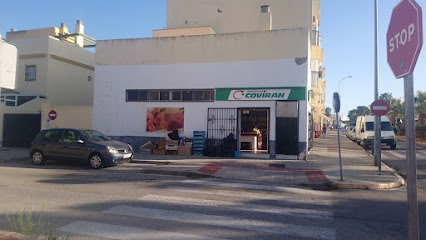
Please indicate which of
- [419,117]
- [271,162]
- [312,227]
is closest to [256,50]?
[271,162]

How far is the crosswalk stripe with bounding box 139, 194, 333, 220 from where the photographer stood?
24.3 feet

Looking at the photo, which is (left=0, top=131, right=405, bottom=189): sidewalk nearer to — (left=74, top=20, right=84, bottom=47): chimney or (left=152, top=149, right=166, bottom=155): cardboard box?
(left=152, top=149, right=166, bottom=155): cardboard box

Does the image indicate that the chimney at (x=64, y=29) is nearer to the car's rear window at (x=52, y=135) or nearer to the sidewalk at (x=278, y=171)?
the sidewalk at (x=278, y=171)

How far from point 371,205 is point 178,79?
12891 mm

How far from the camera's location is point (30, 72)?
2552 cm

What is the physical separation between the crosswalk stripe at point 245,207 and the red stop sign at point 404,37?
4649 mm

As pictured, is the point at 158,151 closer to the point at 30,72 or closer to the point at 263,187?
the point at 263,187

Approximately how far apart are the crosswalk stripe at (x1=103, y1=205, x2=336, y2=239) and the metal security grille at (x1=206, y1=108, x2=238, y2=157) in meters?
11.1

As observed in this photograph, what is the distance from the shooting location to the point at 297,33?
699 inches

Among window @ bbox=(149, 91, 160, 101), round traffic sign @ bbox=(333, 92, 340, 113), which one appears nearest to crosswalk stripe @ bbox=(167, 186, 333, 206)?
round traffic sign @ bbox=(333, 92, 340, 113)

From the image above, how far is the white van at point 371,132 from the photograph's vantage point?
89.9 feet

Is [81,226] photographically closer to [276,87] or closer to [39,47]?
[276,87]

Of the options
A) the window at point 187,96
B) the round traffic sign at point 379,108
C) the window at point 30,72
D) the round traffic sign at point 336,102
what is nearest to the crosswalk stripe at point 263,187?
the round traffic sign at point 336,102

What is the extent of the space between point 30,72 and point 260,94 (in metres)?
16.9
